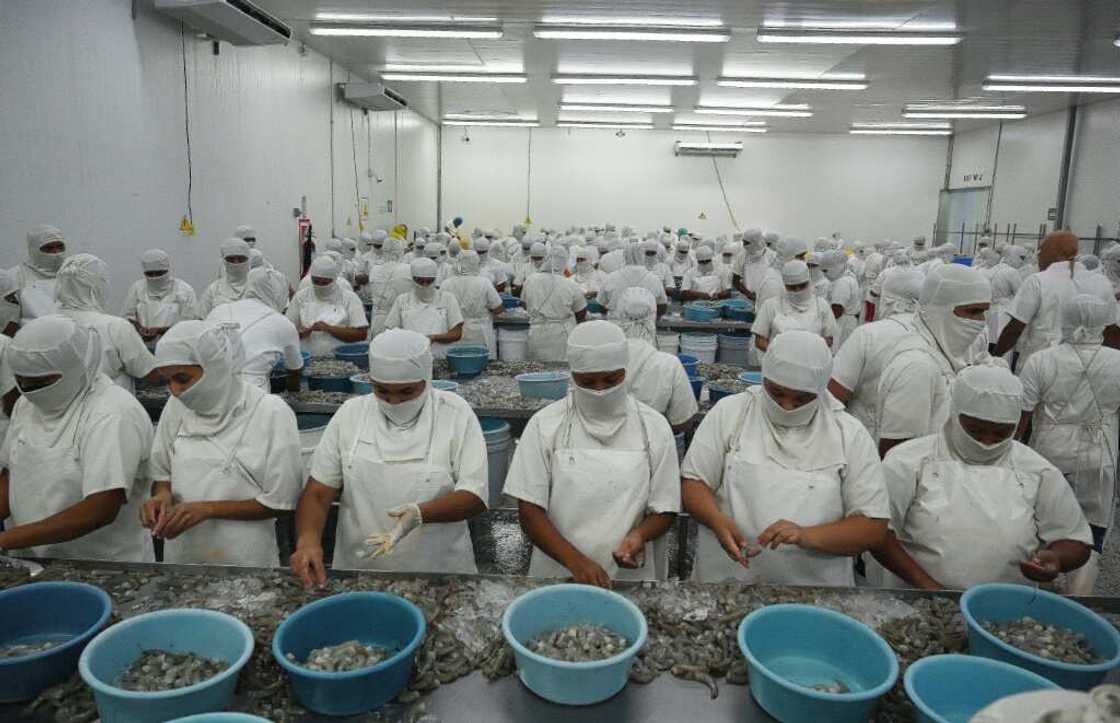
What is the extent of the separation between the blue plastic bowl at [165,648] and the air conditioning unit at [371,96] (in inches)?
411

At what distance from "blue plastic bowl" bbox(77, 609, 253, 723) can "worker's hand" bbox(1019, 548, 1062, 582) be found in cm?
199

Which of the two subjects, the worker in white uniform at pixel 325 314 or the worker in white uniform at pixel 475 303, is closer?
the worker in white uniform at pixel 325 314

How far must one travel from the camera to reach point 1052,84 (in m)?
10.1

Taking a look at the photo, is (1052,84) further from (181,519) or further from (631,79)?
(181,519)

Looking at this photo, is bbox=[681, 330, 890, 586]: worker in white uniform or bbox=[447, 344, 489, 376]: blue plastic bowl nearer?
bbox=[681, 330, 890, 586]: worker in white uniform

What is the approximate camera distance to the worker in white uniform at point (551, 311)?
628cm

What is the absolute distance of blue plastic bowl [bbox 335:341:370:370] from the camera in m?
4.71

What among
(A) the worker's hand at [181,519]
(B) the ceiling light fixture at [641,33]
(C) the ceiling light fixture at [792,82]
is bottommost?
(A) the worker's hand at [181,519]

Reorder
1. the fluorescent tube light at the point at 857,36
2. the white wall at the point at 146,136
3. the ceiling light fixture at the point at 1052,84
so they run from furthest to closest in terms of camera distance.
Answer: the ceiling light fixture at the point at 1052,84 < the fluorescent tube light at the point at 857,36 < the white wall at the point at 146,136

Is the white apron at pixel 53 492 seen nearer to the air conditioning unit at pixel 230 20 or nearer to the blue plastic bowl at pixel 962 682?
the blue plastic bowl at pixel 962 682

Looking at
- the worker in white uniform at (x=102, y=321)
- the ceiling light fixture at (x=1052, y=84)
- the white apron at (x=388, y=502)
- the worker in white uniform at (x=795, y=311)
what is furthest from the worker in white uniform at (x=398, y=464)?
the ceiling light fixture at (x=1052, y=84)

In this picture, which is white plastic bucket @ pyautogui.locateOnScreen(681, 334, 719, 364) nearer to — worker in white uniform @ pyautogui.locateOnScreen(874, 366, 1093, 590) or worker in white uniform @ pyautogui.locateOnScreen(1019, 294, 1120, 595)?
worker in white uniform @ pyautogui.locateOnScreen(1019, 294, 1120, 595)

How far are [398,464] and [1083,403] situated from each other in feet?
11.0

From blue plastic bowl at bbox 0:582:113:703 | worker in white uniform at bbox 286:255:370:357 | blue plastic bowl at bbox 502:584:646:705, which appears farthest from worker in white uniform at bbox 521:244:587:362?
blue plastic bowl at bbox 0:582:113:703
